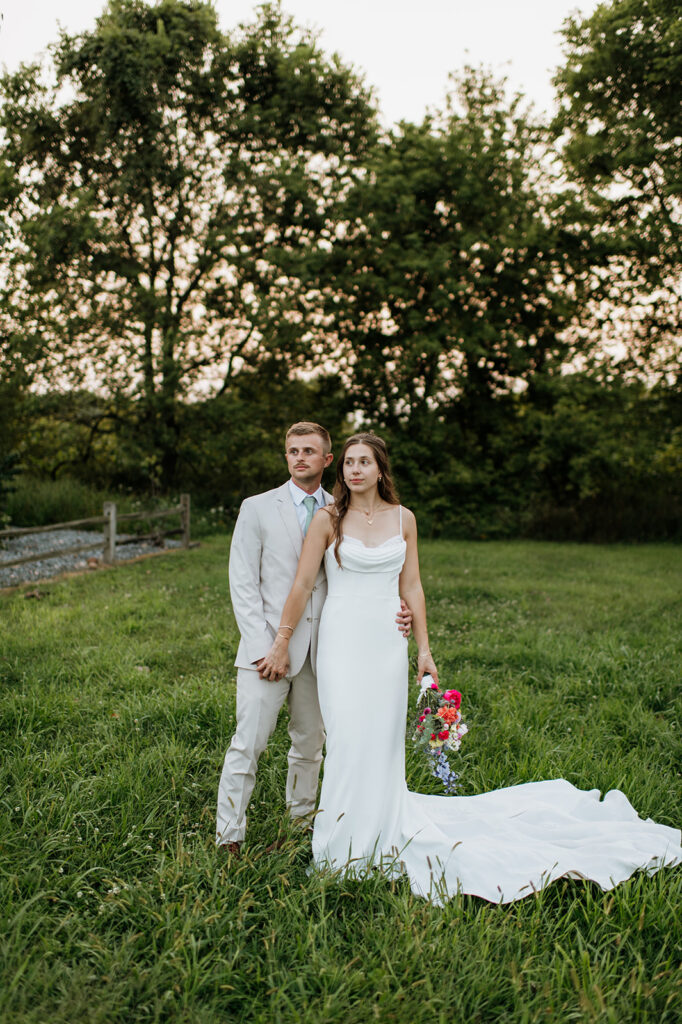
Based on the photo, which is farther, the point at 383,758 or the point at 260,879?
the point at 383,758

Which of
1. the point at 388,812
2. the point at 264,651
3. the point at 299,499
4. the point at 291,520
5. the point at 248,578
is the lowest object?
the point at 388,812

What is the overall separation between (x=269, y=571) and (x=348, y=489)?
58cm

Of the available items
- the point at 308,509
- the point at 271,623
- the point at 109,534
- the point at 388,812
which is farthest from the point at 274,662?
the point at 109,534

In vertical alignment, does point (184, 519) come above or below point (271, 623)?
below

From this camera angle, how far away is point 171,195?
66.1 ft

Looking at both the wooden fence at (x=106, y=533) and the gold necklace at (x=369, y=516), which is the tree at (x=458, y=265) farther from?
the gold necklace at (x=369, y=516)

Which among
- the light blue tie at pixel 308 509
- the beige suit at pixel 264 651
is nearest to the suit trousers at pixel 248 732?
the beige suit at pixel 264 651

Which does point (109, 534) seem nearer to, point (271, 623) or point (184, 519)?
point (184, 519)

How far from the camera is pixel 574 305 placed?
20.6m

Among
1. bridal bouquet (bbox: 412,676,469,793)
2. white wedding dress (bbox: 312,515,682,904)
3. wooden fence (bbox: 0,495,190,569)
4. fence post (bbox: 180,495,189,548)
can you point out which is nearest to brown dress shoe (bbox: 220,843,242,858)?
white wedding dress (bbox: 312,515,682,904)

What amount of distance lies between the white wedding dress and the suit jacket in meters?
0.11

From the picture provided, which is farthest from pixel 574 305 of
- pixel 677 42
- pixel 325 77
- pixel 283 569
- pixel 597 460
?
pixel 283 569

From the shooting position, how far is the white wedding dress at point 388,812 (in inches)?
128

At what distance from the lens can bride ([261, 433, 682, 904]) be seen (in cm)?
327
